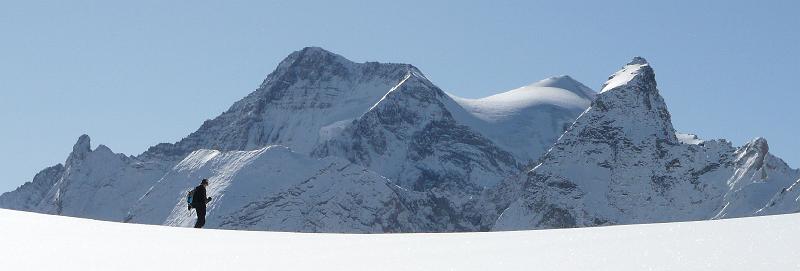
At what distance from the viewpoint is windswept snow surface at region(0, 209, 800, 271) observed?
776 inches

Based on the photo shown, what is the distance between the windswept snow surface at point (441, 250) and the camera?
1972 centimetres

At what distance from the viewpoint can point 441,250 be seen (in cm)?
2277

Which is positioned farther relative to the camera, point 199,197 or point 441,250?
point 199,197

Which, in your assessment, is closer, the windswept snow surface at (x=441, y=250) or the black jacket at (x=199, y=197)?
the windswept snow surface at (x=441, y=250)

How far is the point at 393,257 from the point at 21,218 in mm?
10696

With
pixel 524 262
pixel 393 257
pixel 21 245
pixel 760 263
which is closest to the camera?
pixel 760 263

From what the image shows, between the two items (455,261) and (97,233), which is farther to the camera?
(97,233)

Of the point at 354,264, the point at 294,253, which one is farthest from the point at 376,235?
the point at 354,264

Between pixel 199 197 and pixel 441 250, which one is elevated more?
pixel 199 197

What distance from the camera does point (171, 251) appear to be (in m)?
24.2

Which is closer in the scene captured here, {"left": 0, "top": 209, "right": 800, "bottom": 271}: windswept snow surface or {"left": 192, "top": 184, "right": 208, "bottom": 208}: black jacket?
{"left": 0, "top": 209, "right": 800, "bottom": 271}: windswept snow surface

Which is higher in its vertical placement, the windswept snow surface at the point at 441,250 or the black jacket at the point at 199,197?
the black jacket at the point at 199,197

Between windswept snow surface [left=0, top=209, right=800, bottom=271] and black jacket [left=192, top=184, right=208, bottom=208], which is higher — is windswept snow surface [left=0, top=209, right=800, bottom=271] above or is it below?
below

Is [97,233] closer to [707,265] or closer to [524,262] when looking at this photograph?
[524,262]
